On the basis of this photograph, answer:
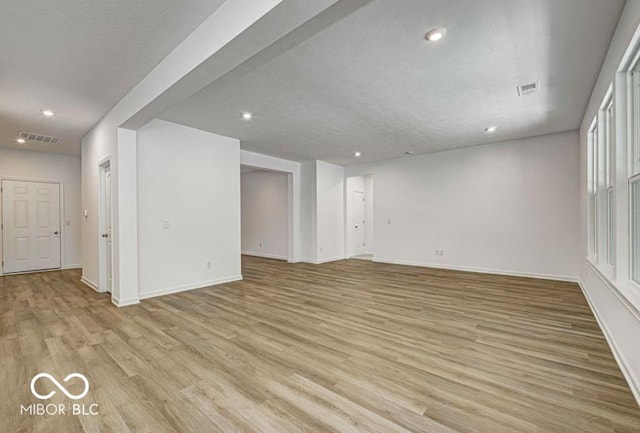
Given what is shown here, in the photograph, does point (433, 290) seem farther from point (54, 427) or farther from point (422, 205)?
point (54, 427)

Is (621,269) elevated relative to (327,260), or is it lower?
elevated

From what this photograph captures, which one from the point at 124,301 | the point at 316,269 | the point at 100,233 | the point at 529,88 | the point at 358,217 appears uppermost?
the point at 529,88

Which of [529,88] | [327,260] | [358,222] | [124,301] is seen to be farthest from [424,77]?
[358,222]

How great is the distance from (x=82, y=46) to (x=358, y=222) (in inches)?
304

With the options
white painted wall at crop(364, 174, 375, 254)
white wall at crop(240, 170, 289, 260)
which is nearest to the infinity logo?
white wall at crop(240, 170, 289, 260)

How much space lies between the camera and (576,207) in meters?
5.18

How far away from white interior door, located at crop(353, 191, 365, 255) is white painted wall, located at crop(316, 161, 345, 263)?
27.2 inches

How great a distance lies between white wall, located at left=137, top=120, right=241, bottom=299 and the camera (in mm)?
4414

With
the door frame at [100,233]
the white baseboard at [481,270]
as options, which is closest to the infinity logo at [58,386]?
the door frame at [100,233]

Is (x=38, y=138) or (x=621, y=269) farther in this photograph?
(x=38, y=138)

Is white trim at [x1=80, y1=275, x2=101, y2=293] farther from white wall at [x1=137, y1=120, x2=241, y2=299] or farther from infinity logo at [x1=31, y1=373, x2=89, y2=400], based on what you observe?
infinity logo at [x1=31, y1=373, x2=89, y2=400]

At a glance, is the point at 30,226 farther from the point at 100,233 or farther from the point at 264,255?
the point at 264,255

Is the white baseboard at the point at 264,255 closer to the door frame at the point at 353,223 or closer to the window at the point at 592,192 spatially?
the door frame at the point at 353,223

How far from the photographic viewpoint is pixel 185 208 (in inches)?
191
